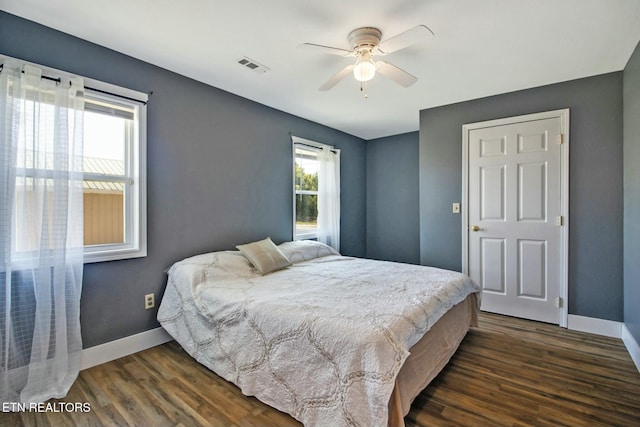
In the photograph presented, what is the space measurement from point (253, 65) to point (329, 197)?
219 centimetres

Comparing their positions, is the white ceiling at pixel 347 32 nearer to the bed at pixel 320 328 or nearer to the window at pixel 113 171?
the window at pixel 113 171

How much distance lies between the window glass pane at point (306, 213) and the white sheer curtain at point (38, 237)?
2423mm

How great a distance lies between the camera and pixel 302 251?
3387 millimetres

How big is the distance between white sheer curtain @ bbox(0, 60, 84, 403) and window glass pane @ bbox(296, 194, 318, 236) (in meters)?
2.42

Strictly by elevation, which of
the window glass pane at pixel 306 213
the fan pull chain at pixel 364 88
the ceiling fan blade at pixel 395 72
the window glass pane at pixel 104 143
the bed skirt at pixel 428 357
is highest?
the fan pull chain at pixel 364 88

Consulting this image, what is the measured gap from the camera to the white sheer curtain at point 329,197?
4.32 meters

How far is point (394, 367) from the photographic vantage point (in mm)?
1417

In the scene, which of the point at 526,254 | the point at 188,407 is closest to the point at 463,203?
the point at 526,254

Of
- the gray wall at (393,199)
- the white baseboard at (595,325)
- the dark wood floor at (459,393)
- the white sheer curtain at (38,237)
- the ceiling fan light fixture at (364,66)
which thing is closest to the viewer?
the dark wood floor at (459,393)

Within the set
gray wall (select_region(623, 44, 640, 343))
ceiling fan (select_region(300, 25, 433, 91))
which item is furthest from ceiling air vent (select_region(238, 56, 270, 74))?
gray wall (select_region(623, 44, 640, 343))

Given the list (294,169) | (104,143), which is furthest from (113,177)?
(294,169)

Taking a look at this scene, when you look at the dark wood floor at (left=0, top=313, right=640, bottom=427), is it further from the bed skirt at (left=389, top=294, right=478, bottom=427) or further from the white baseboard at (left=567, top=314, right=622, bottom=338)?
the white baseboard at (left=567, top=314, right=622, bottom=338)

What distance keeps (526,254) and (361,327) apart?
8.52 ft

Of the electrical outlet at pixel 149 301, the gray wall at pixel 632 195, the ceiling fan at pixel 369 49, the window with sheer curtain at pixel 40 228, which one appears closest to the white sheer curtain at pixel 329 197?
the ceiling fan at pixel 369 49
